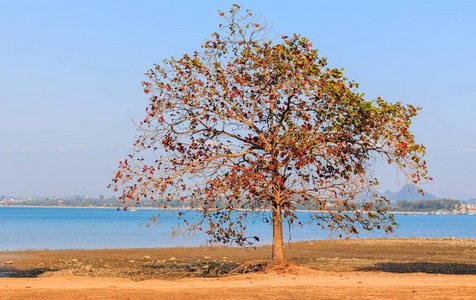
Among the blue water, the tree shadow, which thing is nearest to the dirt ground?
the tree shadow

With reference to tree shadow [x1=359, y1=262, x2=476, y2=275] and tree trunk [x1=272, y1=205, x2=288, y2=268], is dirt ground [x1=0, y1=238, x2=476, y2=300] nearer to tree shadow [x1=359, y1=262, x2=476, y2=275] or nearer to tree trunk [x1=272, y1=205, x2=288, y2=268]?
tree shadow [x1=359, y1=262, x2=476, y2=275]

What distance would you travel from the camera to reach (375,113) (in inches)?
698

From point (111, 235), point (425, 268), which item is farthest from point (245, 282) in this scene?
point (111, 235)

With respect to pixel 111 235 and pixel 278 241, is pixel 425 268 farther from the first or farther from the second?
pixel 111 235

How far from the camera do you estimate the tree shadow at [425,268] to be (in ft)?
74.9

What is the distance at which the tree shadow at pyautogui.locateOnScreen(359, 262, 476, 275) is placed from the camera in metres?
22.8

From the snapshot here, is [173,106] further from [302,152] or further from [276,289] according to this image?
[276,289]

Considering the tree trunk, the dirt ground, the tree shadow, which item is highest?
the tree trunk

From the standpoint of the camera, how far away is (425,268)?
24266 mm

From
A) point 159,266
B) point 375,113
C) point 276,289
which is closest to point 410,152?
point 375,113

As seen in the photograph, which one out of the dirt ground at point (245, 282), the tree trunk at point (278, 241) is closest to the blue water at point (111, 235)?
the tree trunk at point (278, 241)

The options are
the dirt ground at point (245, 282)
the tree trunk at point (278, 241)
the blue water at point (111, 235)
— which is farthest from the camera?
the blue water at point (111, 235)

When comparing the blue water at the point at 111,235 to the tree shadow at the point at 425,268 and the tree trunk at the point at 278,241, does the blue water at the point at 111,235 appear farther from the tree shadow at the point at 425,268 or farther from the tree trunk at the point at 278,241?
the tree shadow at the point at 425,268

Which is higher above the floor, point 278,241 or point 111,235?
point 278,241
